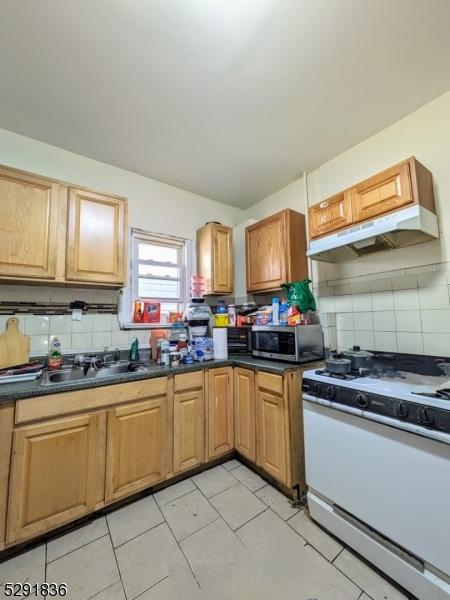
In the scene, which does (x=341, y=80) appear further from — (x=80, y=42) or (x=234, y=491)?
(x=234, y=491)

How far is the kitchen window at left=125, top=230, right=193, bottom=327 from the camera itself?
96.9 inches

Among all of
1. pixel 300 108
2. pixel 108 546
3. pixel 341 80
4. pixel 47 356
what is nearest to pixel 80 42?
pixel 300 108

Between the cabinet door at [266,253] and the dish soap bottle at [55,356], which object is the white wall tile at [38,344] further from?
the cabinet door at [266,253]

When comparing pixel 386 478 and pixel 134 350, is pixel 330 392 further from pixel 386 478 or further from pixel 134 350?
pixel 134 350

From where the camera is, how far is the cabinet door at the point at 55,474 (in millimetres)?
1296

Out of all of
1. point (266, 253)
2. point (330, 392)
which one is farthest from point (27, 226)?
point (330, 392)

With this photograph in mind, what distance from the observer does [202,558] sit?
1.27m

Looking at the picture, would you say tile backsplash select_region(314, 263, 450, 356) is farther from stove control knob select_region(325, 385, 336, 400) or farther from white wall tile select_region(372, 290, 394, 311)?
stove control knob select_region(325, 385, 336, 400)

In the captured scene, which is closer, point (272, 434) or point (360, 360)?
point (360, 360)

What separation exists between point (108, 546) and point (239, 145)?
2770 millimetres

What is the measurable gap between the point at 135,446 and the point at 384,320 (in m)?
1.93

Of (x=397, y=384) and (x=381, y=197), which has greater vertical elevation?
(x=381, y=197)

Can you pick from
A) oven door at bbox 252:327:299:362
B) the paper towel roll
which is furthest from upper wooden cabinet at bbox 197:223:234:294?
oven door at bbox 252:327:299:362

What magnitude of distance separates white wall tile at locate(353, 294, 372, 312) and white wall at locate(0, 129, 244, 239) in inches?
68.7
